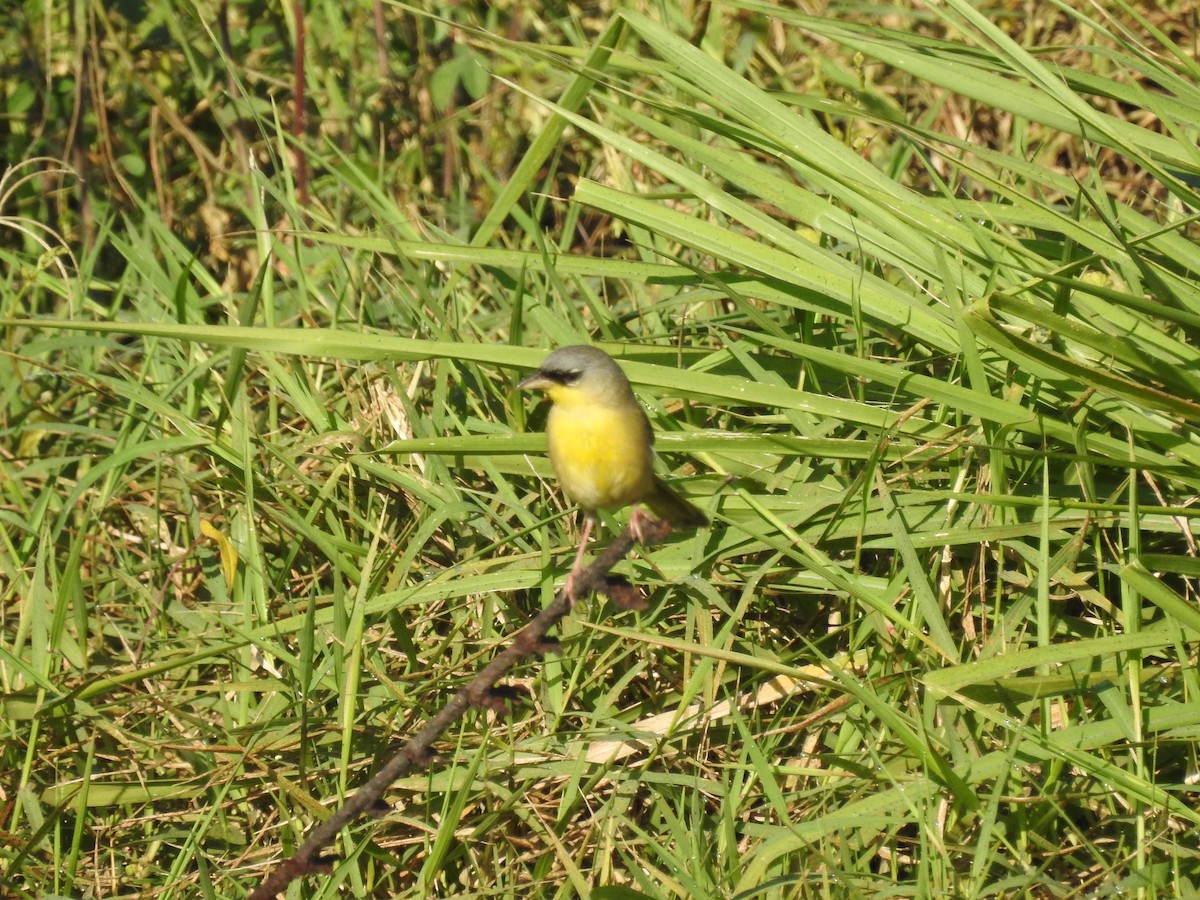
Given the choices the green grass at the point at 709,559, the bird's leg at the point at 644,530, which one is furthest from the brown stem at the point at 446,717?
the green grass at the point at 709,559

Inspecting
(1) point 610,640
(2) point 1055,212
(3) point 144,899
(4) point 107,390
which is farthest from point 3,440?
(2) point 1055,212

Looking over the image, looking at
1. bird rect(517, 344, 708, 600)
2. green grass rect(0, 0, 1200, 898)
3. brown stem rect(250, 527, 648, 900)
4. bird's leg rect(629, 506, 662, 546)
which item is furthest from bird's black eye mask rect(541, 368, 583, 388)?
brown stem rect(250, 527, 648, 900)

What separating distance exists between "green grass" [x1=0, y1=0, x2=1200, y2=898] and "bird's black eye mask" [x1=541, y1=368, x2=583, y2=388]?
25 cm

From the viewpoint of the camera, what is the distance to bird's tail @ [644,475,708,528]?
3.20m

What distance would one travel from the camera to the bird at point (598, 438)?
10.0 feet

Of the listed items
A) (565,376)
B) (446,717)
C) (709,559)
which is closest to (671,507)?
(709,559)

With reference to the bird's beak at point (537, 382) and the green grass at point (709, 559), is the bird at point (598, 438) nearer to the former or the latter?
the bird's beak at point (537, 382)

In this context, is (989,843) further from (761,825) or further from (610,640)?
(610,640)

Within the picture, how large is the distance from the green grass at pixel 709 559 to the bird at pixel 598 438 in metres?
0.20

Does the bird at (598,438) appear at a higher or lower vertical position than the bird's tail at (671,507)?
higher

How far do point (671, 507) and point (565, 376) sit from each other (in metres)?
0.42

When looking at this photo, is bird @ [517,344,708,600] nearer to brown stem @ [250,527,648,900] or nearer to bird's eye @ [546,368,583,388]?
bird's eye @ [546,368,583,388]

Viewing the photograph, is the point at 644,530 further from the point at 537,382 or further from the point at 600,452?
the point at 537,382

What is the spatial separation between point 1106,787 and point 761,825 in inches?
29.9
